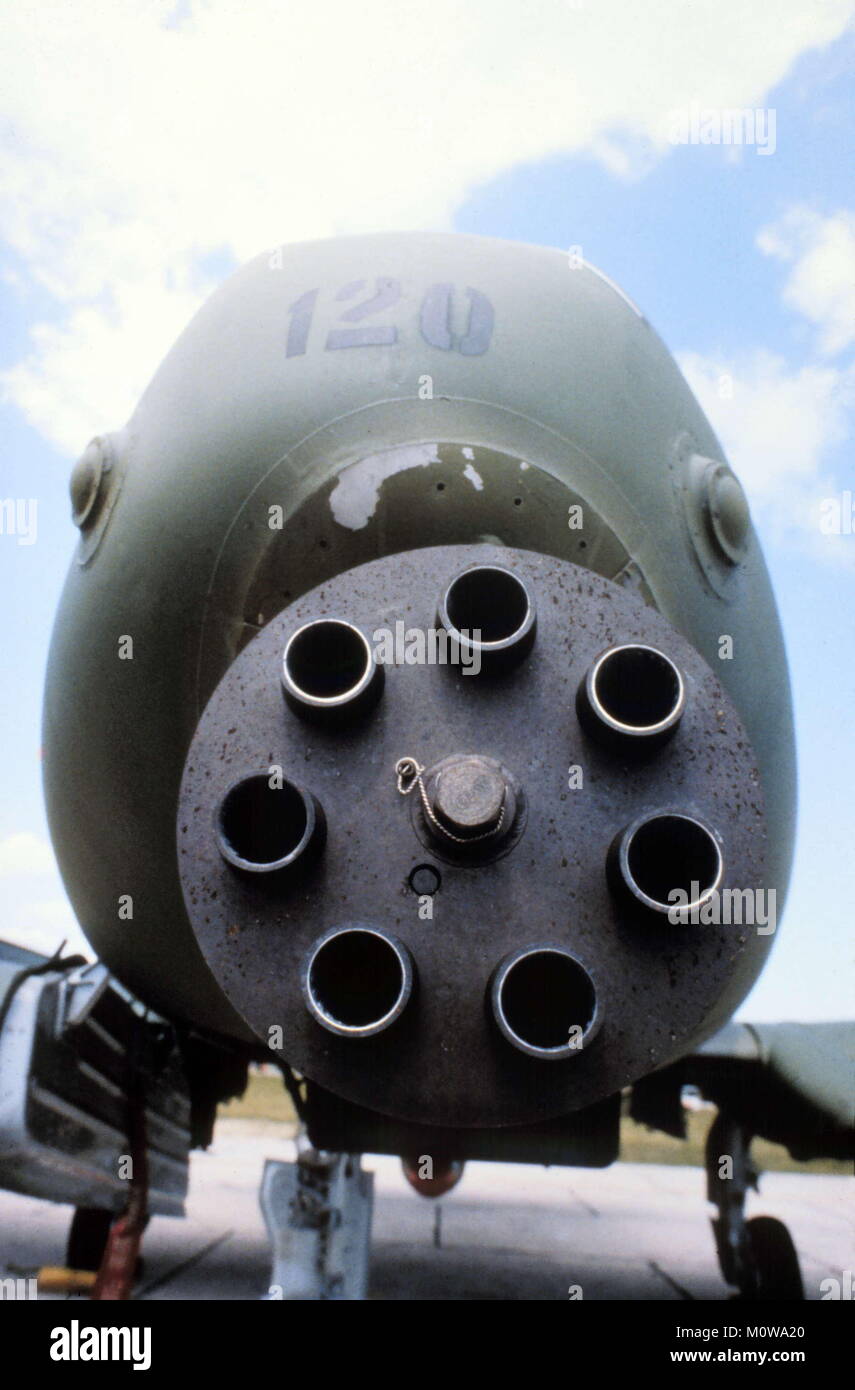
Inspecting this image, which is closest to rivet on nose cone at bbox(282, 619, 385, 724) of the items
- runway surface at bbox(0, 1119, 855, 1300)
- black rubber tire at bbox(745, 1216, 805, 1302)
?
runway surface at bbox(0, 1119, 855, 1300)

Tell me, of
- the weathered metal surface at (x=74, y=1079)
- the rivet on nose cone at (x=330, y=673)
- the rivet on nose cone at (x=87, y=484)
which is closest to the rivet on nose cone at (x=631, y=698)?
the rivet on nose cone at (x=330, y=673)

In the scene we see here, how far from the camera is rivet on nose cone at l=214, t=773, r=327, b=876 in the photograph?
1679 millimetres

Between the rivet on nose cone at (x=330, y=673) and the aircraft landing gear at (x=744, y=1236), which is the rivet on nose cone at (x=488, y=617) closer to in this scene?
the rivet on nose cone at (x=330, y=673)

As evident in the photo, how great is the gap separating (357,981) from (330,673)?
1.60 ft

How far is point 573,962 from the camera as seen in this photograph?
167 cm

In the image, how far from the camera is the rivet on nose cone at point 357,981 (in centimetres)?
163

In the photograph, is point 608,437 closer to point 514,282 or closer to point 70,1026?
point 514,282

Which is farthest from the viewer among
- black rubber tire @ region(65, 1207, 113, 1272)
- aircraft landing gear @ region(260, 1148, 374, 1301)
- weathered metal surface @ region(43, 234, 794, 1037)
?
black rubber tire @ region(65, 1207, 113, 1272)

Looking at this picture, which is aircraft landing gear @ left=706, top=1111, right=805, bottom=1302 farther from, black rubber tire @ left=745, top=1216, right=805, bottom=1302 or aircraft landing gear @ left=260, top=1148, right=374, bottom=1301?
aircraft landing gear @ left=260, top=1148, right=374, bottom=1301

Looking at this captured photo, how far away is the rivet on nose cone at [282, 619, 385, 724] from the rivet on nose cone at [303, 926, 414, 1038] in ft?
1.09

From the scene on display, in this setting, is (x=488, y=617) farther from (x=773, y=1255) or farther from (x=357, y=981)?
(x=773, y=1255)

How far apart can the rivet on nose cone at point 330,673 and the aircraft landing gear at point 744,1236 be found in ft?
15.7
